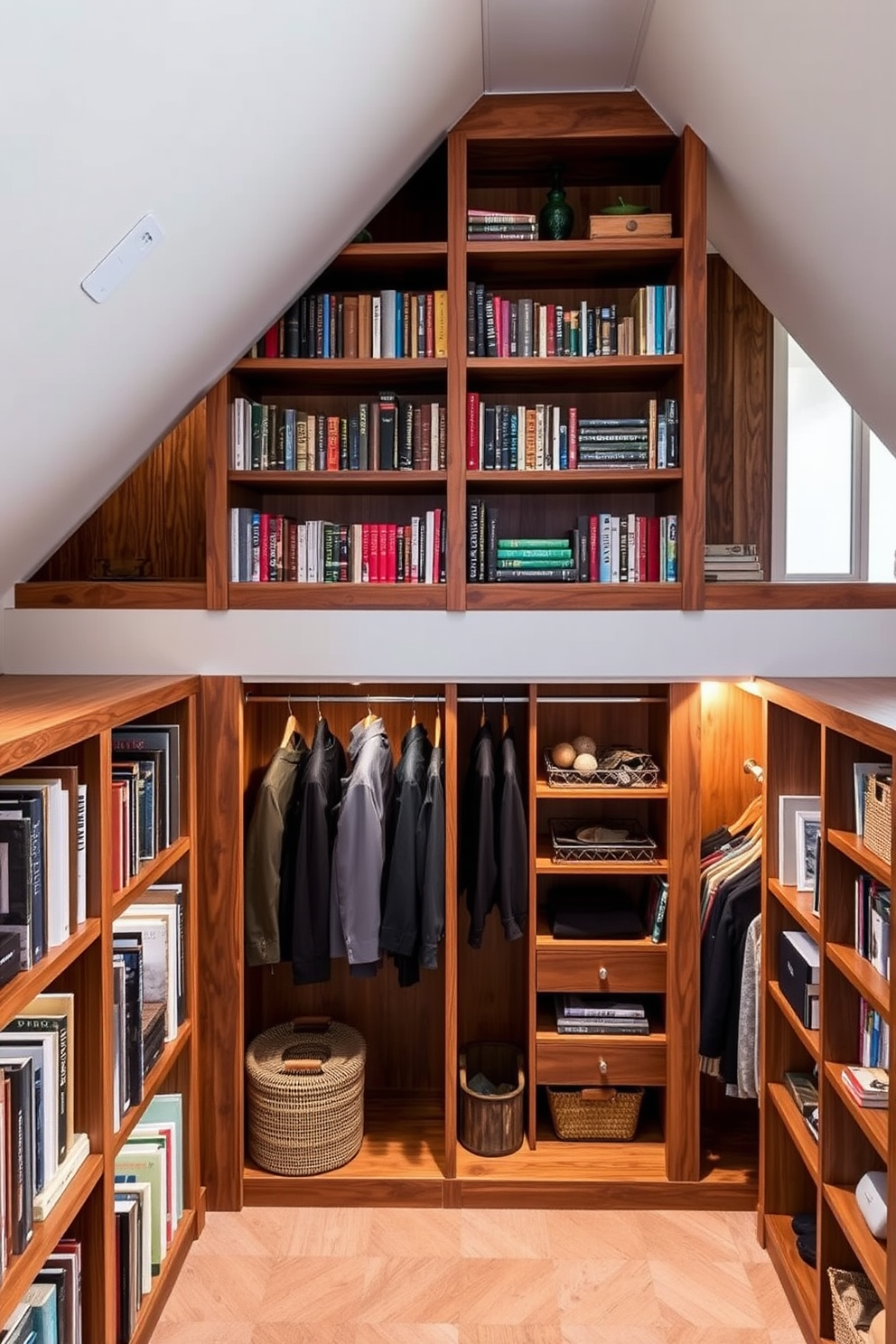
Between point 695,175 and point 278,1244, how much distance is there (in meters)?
3.00

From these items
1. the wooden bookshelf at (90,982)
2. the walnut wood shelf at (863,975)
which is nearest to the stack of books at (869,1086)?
the walnut wood shelf at (863,975)

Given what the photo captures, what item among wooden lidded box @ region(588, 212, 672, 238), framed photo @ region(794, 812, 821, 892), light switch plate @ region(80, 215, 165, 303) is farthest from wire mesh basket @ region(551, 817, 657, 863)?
light switch plate @ region(80, 215, 165, 303)

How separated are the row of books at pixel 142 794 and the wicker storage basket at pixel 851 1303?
5.68ft

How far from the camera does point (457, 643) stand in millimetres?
2754

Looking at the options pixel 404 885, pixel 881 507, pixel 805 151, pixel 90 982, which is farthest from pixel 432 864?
pixel 881 507

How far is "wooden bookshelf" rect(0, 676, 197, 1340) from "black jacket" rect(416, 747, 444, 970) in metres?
0.71

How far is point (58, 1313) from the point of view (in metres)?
1.80

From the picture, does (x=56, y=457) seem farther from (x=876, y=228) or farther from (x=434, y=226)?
(x=876, y=228)

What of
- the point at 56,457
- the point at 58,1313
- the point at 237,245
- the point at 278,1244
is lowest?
the point at 278,1244

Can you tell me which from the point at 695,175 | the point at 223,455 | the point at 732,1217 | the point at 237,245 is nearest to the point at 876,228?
the point at 695,175

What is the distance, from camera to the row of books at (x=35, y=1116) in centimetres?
157

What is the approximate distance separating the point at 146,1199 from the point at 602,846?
143 cm

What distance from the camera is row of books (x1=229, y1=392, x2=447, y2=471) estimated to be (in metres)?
2.79

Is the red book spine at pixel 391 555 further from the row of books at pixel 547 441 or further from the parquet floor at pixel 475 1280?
the parquet floor at pixel 475 1280
